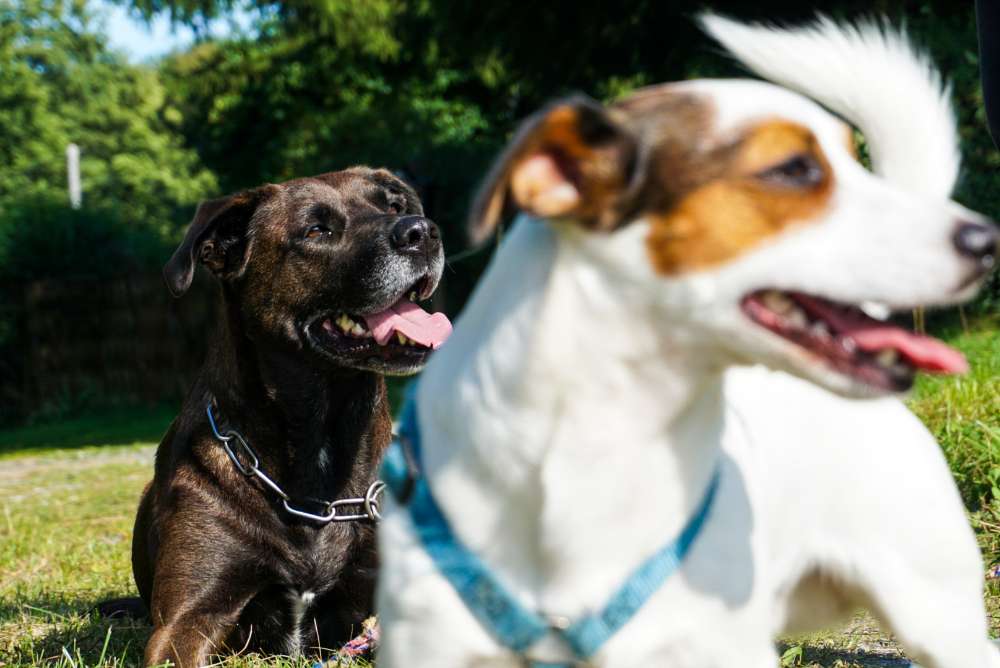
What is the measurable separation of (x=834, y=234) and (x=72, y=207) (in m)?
18.4

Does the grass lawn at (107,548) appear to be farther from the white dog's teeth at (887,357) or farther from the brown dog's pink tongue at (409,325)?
the white dog's teeth at (887,357)

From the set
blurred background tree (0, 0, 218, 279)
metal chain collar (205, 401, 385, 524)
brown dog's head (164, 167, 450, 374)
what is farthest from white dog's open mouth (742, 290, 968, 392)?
blurred background tree (0, 0, 218, 279)

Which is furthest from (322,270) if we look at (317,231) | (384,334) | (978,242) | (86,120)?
(86,120)

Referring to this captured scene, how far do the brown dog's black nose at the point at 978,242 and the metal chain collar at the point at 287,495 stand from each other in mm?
2420

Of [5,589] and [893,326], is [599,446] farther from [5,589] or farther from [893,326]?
[5,589]

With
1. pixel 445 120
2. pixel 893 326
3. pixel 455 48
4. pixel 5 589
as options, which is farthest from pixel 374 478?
pixel 445 120

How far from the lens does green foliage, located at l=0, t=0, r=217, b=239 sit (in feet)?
134

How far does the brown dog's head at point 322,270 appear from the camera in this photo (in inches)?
160

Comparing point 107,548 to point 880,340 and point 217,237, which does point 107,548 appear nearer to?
point 217,237

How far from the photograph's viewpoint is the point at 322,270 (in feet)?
13.8

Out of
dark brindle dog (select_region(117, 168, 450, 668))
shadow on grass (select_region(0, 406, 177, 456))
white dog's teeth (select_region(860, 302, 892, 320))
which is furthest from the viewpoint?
shadow on grass (select_region(0, 406, 177, 456))

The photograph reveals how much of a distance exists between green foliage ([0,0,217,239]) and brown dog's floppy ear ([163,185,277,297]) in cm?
3598

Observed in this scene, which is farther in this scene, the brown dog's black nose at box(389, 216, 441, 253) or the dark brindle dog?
the brown dog's black nose at box(389, 216, 441, 253)

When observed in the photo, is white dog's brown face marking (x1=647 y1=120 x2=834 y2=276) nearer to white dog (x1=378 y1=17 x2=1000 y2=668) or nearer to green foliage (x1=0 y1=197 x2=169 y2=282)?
white dog (x1=378 y1=17 x2=1000 y2=668)
